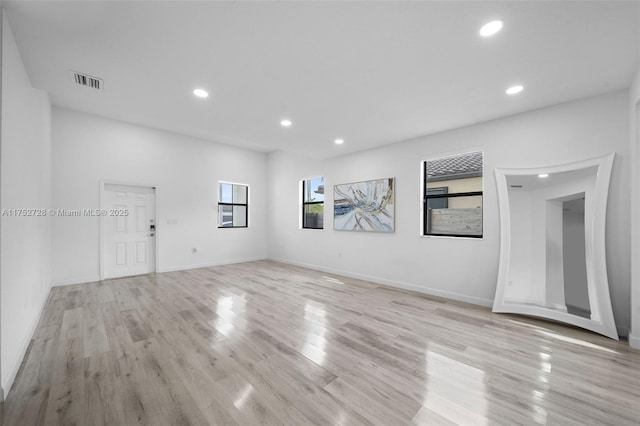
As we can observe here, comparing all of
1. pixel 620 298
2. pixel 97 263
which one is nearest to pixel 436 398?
pixel 620 298

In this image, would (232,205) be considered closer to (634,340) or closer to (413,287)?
(413,287)

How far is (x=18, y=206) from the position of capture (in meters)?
2.20

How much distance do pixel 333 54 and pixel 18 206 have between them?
3135 mm

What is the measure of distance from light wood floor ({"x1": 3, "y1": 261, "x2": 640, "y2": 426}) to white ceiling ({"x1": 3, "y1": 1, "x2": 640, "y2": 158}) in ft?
9.02

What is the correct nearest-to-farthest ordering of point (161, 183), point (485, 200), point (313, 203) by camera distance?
point (485, 200)
point (161, 183)
point (313, 203)

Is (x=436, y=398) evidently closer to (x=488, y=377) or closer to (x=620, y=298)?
(x=488, y=377)

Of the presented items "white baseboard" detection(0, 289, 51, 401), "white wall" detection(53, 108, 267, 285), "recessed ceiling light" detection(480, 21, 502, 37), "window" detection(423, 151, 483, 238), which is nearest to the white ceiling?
"recessed ceiling light" detection(480, 21, 502, 37)

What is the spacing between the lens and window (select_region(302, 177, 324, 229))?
628 centimetres

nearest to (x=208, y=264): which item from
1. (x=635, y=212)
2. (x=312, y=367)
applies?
(x=312, y=367)

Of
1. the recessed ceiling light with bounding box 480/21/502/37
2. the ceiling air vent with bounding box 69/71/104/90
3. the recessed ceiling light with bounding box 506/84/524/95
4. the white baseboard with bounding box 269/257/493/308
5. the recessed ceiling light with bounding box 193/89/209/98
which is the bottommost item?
the white baseboard with bounding box 269/257/493/308

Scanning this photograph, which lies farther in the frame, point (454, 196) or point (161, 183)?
point (161, 183)

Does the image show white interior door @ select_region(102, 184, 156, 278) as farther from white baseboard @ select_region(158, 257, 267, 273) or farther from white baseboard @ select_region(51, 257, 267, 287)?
white baseboard @ select_region(158, 257, 267, 273)

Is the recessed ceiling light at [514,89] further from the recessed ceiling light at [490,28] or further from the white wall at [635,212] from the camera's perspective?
the recessed ceiling light at [490,28]

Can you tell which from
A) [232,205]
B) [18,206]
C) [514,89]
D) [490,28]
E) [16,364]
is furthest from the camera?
[232,205]
